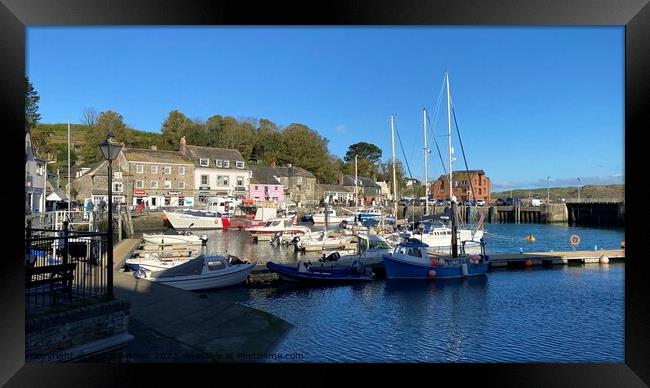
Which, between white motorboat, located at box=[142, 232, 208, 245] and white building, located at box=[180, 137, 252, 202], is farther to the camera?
white building, located at box=[180, 137, 252, 202]


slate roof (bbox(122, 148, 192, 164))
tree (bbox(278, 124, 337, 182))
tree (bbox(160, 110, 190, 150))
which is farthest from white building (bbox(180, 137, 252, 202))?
tree (bbox(278, 124, 337, 182))

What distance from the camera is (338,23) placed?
5.40 metres

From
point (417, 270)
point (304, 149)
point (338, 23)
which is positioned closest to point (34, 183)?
point (417, 270)

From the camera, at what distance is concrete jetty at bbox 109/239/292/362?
6777mm

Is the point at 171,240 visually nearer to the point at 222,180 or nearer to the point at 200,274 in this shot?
the point at 200,274

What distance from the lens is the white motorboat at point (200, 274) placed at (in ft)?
44.1

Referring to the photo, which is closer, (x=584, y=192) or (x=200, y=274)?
(x=200, y=274)

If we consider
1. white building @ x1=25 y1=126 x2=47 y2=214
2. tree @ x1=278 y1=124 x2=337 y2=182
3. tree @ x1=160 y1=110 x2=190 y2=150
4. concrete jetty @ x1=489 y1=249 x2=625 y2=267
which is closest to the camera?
white building @ x1=25 y1=126 x2=47 y2=214

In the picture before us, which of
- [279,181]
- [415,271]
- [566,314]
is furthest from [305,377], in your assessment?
[279,181]

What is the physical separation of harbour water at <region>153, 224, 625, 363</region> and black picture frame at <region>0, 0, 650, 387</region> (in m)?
3.80

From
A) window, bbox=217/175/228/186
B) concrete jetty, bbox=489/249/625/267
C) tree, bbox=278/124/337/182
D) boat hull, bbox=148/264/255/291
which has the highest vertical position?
tree, bbox=278/124/337/182

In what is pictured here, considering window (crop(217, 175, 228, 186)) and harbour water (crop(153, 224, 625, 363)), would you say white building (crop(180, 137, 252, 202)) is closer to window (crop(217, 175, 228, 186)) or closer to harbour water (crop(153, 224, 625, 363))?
window (crop(217, 175, 228, 186))

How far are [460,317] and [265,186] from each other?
4009 cm
